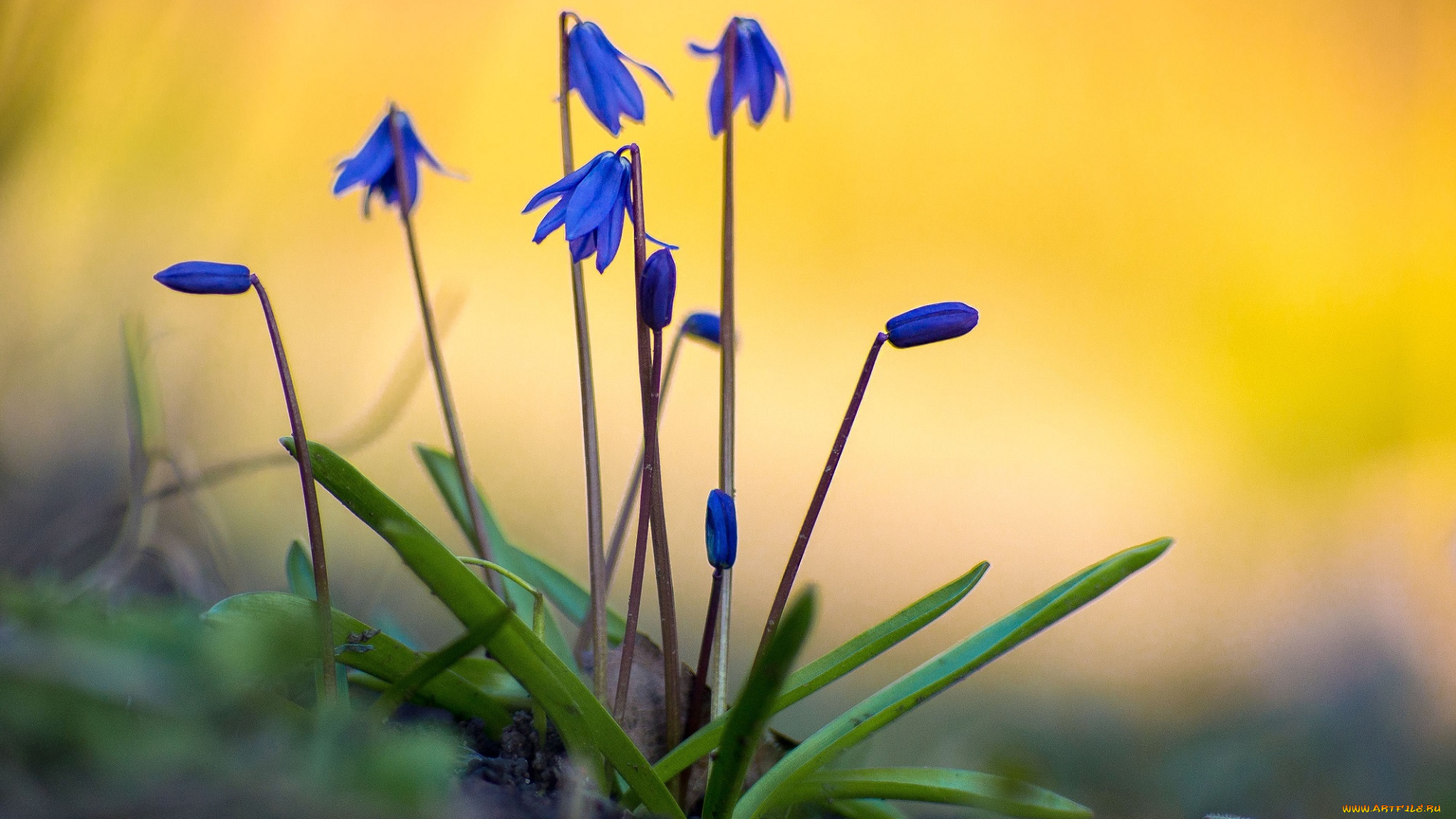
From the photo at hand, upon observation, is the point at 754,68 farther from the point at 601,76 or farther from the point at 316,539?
the point at 316,539

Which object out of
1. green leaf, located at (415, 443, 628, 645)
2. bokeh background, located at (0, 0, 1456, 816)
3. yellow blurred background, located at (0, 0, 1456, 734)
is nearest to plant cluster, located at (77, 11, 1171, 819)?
green leaf, located at (415, 443, 628, 645)

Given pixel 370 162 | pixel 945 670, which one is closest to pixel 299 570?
pixel 370 162

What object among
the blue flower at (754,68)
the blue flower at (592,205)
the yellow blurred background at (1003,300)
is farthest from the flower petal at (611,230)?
the yellow blurred background at (1003,300)

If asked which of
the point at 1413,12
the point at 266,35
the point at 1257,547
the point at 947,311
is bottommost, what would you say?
the point at 947,311

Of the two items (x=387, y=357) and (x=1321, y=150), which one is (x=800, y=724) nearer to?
(x=387, y=357)

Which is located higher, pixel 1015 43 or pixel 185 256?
pixel 1015 43

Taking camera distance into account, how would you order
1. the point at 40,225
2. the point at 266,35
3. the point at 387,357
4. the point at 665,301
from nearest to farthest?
the point at 665,301
the point at 40,225
the point at 266,35
the point at 387,357

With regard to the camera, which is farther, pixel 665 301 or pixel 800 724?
pixel 800 724

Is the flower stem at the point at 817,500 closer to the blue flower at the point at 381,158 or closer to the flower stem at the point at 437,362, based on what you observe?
the flower stem at the point at 437,362

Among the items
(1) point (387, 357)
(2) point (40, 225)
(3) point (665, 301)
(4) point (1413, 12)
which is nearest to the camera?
(3) point (665, 301)

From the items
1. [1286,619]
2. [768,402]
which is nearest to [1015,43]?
[768,402]
